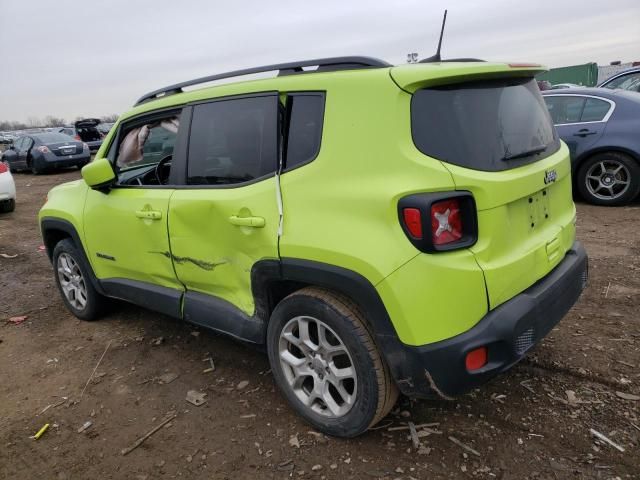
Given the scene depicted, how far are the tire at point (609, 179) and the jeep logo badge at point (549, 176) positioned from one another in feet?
15.8

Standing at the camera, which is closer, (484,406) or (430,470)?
(430,470)

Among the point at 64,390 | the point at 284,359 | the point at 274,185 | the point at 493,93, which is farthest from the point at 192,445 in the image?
the point at 493,93

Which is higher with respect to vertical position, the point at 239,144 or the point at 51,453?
the point at 239,144

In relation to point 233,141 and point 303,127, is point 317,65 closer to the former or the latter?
point 303,127

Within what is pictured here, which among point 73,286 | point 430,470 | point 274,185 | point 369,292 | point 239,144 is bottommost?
point 430,470

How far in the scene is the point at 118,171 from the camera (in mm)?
3781

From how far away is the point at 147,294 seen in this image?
3520mm

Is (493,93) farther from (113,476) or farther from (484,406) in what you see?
(113,476)

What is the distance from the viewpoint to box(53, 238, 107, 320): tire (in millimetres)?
4183

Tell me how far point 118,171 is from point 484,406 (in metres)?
2.97

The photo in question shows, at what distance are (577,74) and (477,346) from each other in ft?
115

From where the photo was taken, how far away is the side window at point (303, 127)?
244 centimetres

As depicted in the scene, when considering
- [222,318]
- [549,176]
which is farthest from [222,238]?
[549,176]

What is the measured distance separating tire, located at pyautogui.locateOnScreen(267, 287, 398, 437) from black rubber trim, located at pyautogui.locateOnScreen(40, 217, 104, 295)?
205 cm
